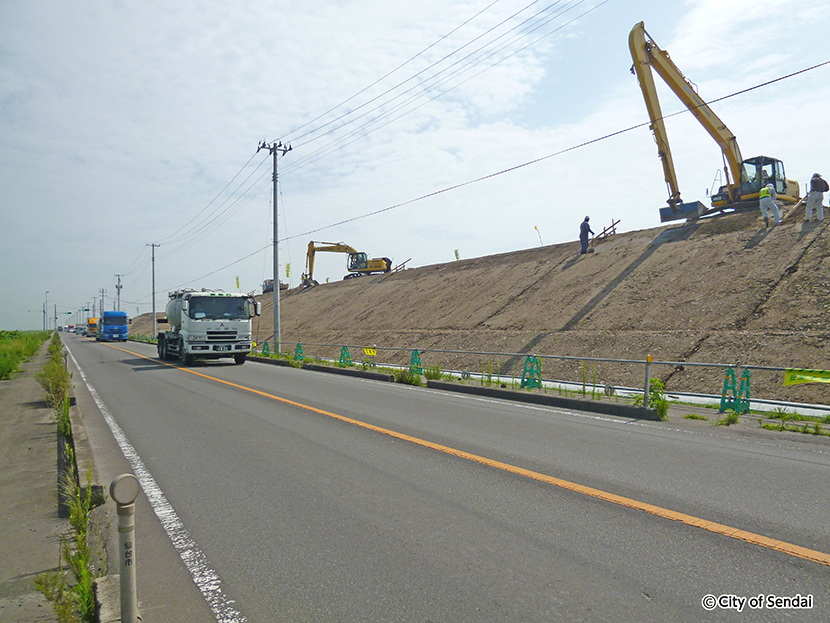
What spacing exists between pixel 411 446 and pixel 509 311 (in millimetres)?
19526

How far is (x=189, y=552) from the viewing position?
392cm

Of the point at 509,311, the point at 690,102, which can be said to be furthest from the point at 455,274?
the point at 690,102

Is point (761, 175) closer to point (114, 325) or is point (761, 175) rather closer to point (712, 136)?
point (712, 136)

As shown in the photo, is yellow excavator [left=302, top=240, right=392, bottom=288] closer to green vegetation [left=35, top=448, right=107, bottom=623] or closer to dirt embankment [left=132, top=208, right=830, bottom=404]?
dirt embankment [left=132, top=208, right=830, bottom=404]

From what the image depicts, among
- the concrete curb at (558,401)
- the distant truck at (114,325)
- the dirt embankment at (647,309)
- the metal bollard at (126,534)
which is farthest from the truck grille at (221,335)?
the distant truck at (114,325)

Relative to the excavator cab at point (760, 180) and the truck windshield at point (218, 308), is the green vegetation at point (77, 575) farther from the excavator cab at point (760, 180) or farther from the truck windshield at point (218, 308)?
the excavator cab at point (760, 180)

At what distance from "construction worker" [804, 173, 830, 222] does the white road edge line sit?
24032 millimetres

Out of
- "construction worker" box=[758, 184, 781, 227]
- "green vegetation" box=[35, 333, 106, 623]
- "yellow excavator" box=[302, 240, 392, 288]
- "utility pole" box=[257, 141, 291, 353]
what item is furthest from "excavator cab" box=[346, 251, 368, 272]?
"green vegetation" box=[35, 333, 106, 623]

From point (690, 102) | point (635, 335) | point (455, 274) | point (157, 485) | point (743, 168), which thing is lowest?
point (157, 485)

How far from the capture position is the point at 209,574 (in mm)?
3557

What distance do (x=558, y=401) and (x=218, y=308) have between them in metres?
15.6

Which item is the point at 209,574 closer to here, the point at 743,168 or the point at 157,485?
the point at 157,485

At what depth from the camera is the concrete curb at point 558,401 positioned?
940 cm

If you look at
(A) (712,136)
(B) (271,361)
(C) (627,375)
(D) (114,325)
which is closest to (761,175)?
(A) (712,136)
